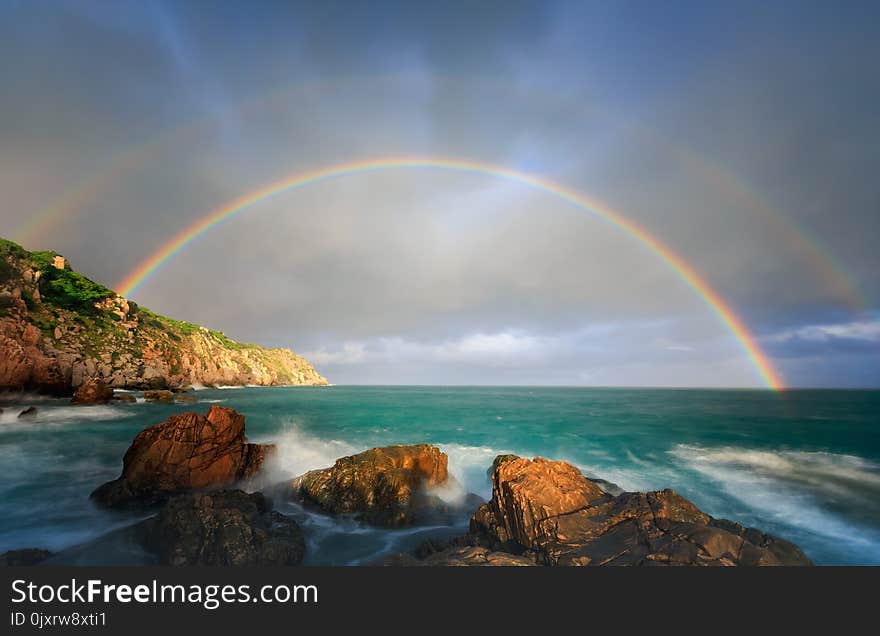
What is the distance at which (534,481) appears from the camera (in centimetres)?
974

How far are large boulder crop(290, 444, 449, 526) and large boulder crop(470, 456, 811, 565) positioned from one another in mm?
3454

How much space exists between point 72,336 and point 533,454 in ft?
206

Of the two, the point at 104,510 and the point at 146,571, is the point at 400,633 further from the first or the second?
the point at 104,510

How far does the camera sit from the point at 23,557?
8.95 metres

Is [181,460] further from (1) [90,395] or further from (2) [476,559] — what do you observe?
(1) [90,395]

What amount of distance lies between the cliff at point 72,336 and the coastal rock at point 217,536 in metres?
47.6

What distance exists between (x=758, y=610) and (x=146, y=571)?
7935mm

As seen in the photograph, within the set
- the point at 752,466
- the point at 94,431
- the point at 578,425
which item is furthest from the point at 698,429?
the point at 94,431

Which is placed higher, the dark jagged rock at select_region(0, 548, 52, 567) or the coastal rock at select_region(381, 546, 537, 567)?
the coastal rock at select_region(381, 546, 537, 567)

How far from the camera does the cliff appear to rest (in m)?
40.8

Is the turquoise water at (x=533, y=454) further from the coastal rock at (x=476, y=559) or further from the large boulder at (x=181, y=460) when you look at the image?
the coastal rock at (x=476, y=559)

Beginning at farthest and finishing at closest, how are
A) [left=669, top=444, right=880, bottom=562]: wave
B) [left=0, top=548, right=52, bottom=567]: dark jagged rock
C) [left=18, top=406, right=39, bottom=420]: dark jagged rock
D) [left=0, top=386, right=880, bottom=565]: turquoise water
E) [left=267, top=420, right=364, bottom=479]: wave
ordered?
[left=18, top=406, right=39, bottom=420]: dark jagged rock < [left=267, top=420, right=364, bottom=479]: wave < [left=669, top=444, right=880, bottom=562]: wave < [left=0, top=386, right=880, bottom=565]: turquoise water < [left=0, top=548, right=52, bottom=567]: dark jagged rock

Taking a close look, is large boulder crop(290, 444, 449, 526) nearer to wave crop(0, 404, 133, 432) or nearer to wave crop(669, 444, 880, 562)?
wave crop(669, 444, 880, 562)

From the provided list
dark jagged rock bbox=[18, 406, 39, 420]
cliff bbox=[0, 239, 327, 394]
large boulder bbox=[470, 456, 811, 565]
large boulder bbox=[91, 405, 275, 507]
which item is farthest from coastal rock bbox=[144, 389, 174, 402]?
large boulder bbox=[470, 456, 811, 565]
